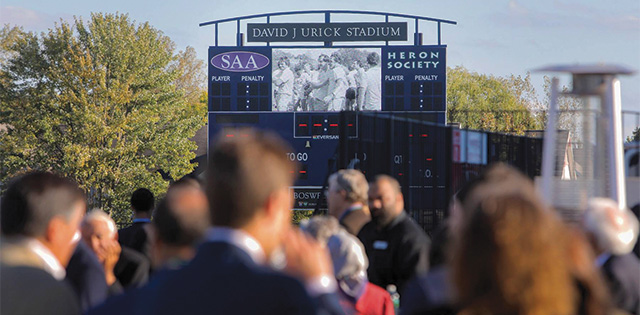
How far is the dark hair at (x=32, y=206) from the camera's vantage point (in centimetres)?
352

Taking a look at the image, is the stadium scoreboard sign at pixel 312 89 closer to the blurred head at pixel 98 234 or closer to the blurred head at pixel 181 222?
the blurred head at pixel 98 234

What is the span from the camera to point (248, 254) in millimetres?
2324

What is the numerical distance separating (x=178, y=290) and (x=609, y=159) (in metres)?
3.32

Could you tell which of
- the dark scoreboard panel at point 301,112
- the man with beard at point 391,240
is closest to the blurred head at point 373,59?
the dark scoreboard panel at point 301,112

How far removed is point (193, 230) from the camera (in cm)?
331

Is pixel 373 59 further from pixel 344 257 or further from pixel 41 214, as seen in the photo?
pixel 41 214

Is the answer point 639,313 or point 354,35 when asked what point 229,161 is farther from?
point 354,35

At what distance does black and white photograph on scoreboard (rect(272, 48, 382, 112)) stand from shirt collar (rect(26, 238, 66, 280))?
21074mm

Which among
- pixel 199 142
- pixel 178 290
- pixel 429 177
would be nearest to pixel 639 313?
pixel 178 290

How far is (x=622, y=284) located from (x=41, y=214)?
2276mm

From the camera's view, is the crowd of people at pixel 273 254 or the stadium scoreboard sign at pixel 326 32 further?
the stadium scoreboard sign at pixel 326 32

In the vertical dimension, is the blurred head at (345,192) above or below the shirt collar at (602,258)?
above

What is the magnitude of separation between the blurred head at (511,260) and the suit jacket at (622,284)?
1.27 metres

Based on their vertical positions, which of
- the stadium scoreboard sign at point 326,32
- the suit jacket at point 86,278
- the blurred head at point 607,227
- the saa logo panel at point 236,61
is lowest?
the suit jacket at point 86,278
